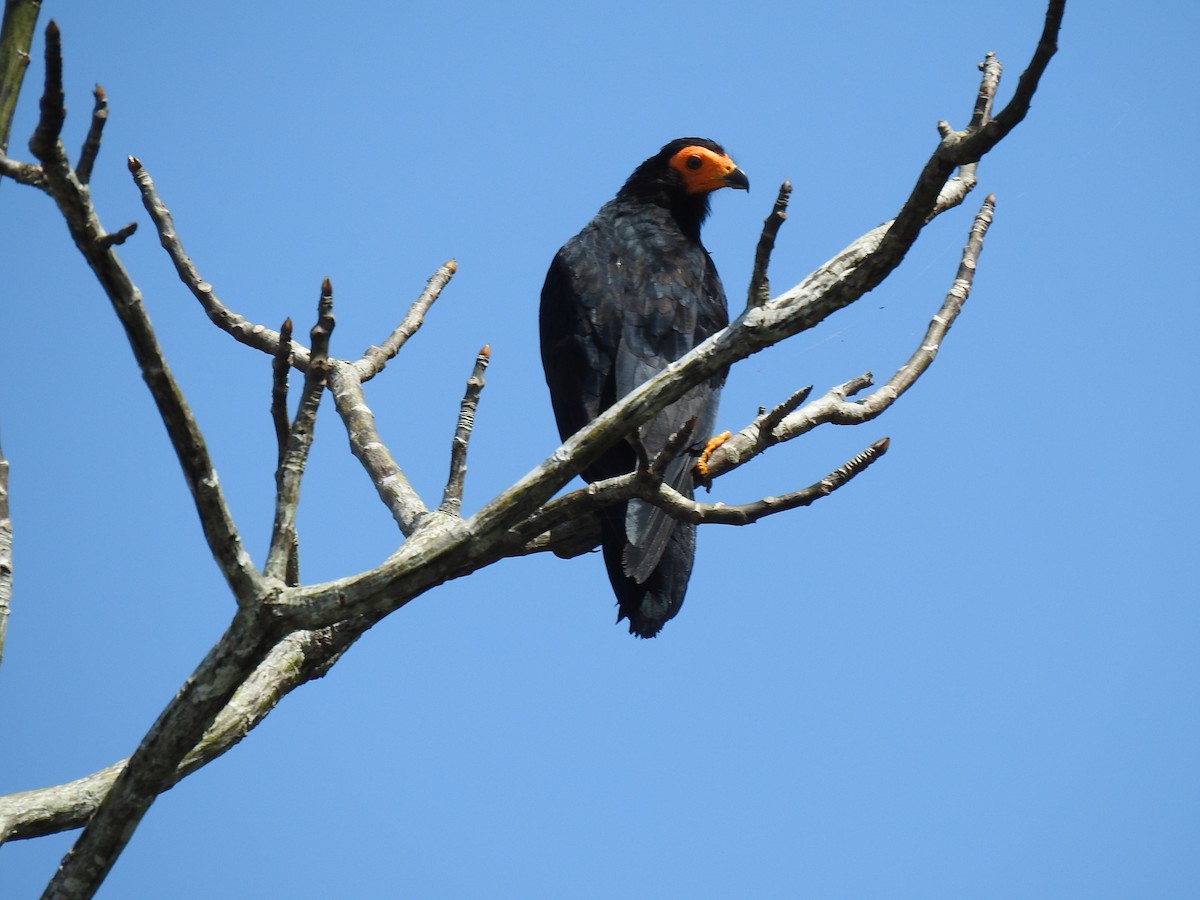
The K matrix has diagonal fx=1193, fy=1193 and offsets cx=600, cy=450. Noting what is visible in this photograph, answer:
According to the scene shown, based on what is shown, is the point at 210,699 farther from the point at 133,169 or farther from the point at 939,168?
the point at 133,169

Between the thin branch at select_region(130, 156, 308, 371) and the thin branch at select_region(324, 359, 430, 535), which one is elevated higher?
the thin branch at select_region(130, 156, 308, 371)

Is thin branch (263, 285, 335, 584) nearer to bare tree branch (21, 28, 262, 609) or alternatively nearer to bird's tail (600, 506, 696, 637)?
bare tree branch (21, 28, 262, 609)

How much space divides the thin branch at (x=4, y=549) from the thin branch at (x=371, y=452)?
1456 mm

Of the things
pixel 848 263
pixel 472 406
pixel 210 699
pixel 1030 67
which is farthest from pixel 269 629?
pixel 1030 67

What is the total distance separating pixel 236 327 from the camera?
4.90 m

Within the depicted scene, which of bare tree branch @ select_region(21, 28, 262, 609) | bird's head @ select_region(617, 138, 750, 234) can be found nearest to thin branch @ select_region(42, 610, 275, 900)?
bare tree branch @ select_region(21, 28, 262, 609)

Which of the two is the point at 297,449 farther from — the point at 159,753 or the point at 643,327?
the point at 643,327

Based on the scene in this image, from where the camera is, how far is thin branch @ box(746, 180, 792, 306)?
267 cm

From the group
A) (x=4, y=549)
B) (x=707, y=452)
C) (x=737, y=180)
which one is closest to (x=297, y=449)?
(x=4, y=549)

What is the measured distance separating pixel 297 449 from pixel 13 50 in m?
1.11

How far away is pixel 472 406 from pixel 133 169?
1.88 m

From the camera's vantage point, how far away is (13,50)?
8.76ft

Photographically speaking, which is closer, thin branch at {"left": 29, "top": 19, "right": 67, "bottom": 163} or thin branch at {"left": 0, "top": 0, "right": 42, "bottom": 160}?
thin branch at {"left": 29, "top": 19, "right": 67, "bottom": 163}

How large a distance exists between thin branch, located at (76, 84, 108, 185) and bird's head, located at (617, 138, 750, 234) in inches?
164
